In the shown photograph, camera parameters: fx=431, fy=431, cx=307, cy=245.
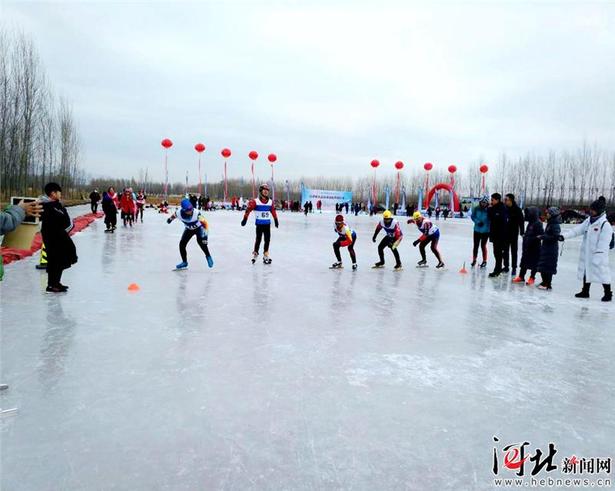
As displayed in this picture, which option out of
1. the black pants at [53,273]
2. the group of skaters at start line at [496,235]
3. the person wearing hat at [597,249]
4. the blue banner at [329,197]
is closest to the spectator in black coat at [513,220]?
the group of skaters at start line at [496,235]

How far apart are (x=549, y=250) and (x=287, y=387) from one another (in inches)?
233

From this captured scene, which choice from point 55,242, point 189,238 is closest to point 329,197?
point 189,238

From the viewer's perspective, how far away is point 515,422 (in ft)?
8.10

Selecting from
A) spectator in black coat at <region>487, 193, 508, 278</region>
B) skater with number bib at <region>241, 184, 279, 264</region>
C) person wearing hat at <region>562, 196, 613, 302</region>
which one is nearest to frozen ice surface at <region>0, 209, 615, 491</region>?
person wearing hat at <region>562, 196, 613, 302</region>

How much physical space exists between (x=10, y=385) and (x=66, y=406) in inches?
21.8

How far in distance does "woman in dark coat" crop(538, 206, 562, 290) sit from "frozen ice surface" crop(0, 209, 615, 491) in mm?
1242

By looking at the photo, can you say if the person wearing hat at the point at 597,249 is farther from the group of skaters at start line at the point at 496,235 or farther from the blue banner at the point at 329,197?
the blue banner at the point at 329,197

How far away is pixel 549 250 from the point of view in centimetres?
702

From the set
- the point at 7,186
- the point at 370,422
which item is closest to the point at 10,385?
the point at 370,422

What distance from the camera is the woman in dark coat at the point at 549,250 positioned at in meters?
6.99

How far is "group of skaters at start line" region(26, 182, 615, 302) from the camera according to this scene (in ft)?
17.7

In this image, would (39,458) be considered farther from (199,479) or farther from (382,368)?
(382,368)

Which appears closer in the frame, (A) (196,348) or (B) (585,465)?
(B) (585,465)

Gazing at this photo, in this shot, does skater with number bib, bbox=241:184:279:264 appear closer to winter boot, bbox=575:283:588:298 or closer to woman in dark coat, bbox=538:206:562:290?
woman in dark coat, bbox=538:206:562:290
